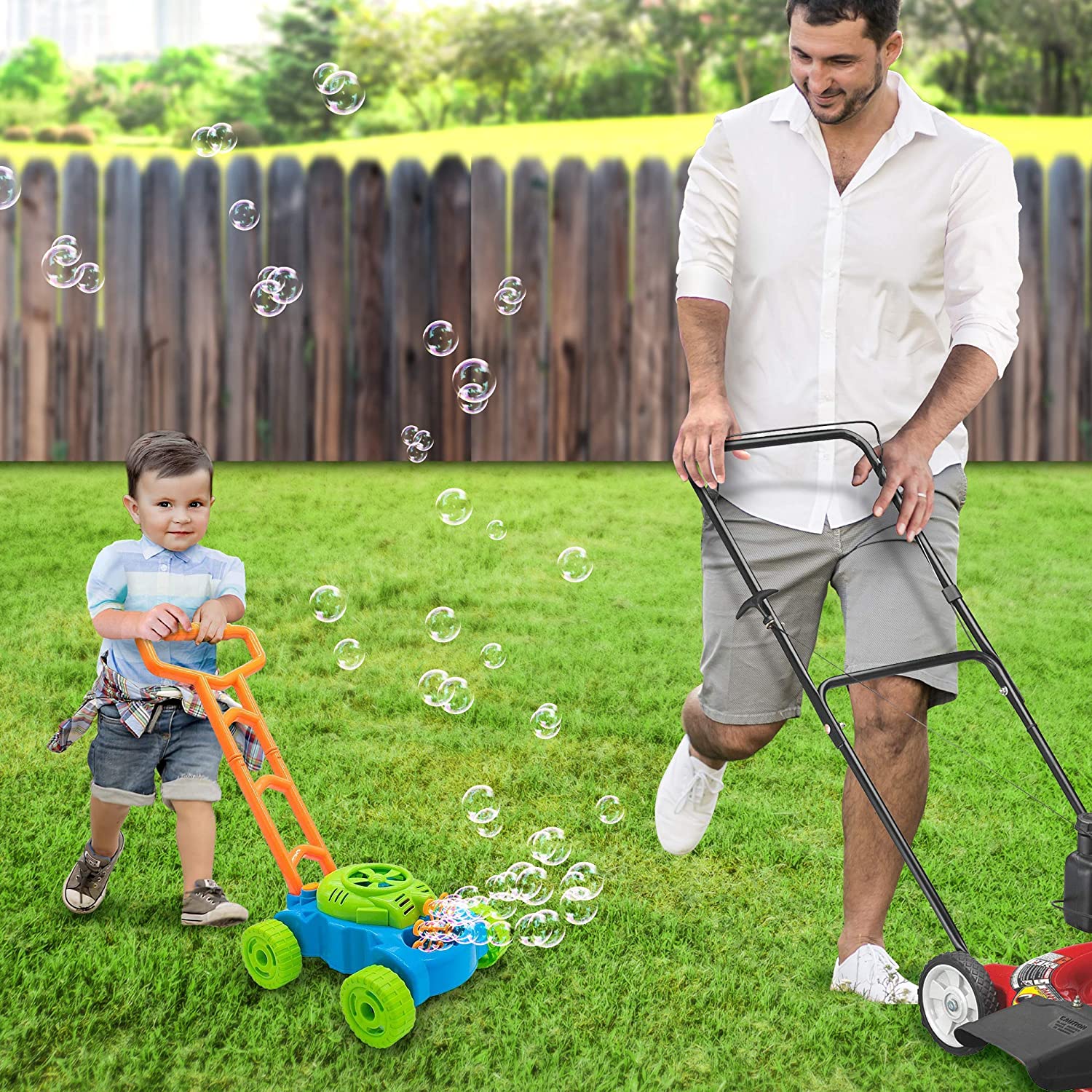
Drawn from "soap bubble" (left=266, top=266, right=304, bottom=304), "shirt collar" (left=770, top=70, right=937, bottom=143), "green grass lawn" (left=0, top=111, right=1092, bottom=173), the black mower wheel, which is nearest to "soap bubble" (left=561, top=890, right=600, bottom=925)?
the black mower wheel

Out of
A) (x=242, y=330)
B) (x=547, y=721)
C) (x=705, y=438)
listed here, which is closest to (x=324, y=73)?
(x=547, y=721)

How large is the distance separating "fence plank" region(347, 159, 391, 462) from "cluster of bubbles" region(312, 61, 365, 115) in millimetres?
2669

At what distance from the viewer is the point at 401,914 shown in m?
2.77

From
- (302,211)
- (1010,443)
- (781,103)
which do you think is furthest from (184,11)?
(781,103)

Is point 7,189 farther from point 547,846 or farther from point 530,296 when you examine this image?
point 547,846

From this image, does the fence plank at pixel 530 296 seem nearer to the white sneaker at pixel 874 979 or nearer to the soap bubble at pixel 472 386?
the soap bubble at pixel 472 386

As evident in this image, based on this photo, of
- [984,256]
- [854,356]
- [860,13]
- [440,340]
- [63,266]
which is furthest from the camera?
[440,340]

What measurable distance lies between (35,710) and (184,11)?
9323mm

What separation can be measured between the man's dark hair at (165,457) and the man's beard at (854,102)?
1.41m

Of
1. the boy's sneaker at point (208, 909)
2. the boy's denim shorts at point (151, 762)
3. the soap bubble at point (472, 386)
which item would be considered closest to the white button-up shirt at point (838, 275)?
the boy's denim shorts at point (151, 762)

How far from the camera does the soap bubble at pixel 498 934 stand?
287 centimetres

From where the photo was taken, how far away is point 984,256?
9.01ft

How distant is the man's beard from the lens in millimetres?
2744

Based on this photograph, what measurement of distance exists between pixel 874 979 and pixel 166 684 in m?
1.58
